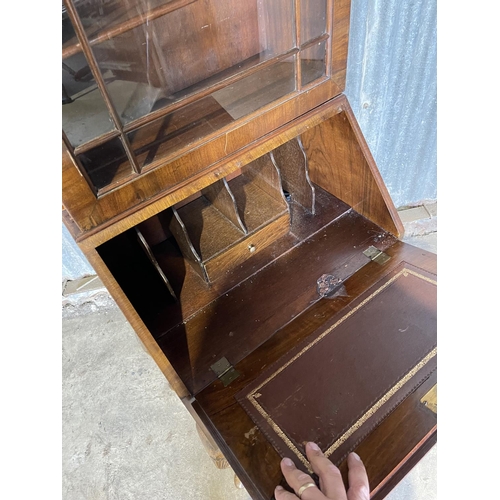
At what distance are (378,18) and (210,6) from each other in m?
0.73

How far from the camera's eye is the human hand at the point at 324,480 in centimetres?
79

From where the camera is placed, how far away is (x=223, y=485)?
155cm

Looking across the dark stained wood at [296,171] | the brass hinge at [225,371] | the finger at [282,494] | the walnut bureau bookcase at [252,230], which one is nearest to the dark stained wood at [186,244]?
the walnut bureau bookcase at [252,230]

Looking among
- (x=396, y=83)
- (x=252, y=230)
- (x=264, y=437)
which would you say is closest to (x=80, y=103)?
(x=252, y=230)

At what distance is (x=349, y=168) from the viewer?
3.93ft

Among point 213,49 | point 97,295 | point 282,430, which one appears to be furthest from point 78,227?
point 97,295

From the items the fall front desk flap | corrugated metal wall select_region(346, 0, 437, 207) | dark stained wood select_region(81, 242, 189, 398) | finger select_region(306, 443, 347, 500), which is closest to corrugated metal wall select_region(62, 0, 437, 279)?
corrugated metal wall select_region(346, 0, 437, 207)

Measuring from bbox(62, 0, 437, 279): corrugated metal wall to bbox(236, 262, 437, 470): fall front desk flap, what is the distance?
0.76 metres

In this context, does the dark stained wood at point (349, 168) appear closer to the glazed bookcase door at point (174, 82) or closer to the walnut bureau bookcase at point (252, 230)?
the walnut bureau bookcase at point (252, 230)

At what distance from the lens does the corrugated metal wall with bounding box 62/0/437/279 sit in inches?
52.7

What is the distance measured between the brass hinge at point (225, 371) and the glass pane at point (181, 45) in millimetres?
619

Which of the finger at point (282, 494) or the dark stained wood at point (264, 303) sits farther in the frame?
the dark stained wood at point (264, 303)

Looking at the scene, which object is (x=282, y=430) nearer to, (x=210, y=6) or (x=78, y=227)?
(x=78, y=227)

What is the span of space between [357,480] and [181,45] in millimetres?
937
